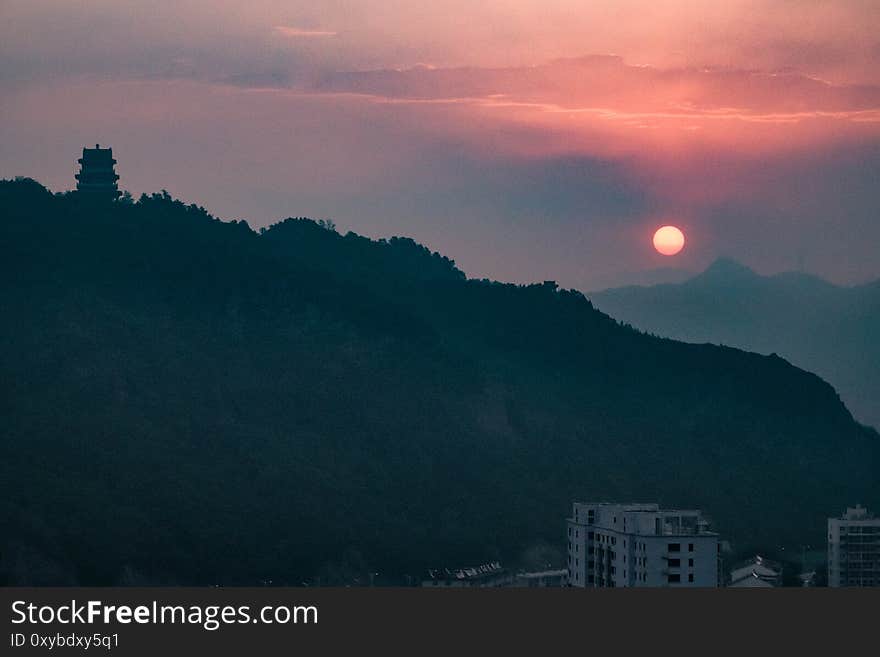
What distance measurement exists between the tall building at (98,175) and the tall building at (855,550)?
69.2m

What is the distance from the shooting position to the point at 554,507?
→ 128 meters

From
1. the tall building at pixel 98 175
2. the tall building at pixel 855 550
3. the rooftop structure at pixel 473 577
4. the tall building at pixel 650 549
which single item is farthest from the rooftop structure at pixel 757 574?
the tall building at pixel 98 175

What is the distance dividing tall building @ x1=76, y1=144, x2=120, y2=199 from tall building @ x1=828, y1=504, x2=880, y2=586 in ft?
227

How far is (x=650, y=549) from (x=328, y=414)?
70.7 metres

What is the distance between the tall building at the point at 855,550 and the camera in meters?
91.1

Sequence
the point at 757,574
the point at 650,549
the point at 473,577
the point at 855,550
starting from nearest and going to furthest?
the point at 650,549 < the point at 855,550 < the point at 757,574 < the point at 473,577

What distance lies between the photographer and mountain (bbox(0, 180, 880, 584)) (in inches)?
4375

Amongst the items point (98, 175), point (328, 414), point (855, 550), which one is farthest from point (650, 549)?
point (98, 175)

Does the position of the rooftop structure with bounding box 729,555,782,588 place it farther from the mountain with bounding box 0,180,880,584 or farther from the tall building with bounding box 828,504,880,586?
the mountain with bounding box 0,180,880,584

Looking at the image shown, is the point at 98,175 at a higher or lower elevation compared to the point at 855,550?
higher

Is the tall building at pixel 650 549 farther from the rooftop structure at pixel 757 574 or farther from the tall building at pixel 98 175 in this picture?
the tall building at pixel 98 175

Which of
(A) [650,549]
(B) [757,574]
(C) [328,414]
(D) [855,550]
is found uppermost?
(C) [328,414]

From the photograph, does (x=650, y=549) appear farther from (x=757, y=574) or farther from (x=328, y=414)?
(x=328, y=414)

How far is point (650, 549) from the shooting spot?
6644cm
